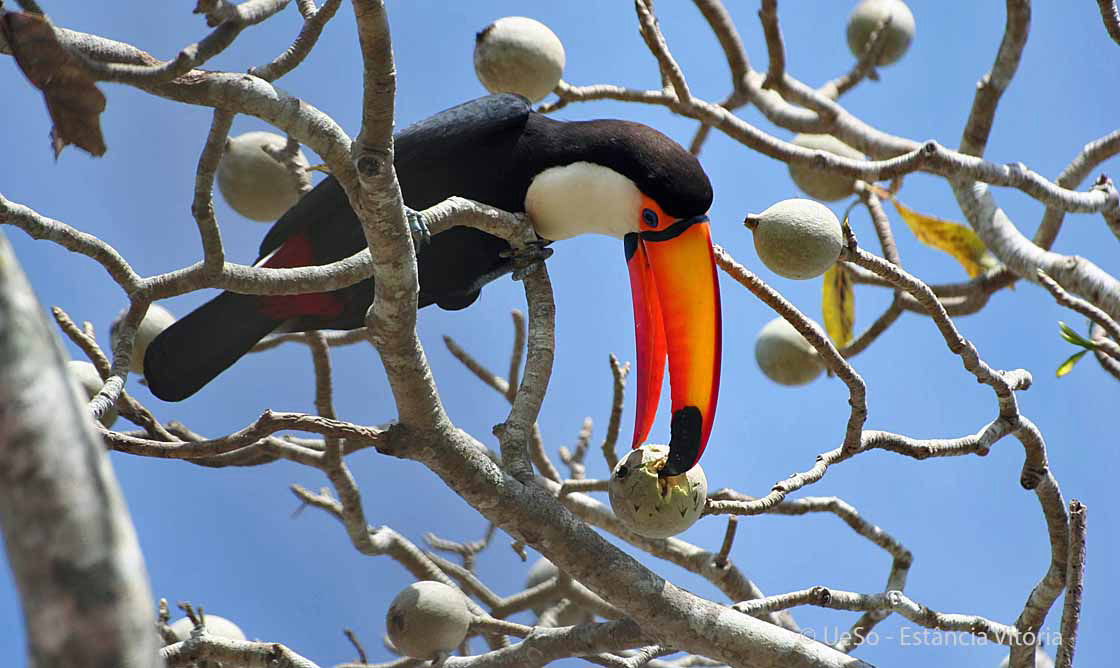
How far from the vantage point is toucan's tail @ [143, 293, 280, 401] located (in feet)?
14.3

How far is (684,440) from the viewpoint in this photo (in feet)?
10.5

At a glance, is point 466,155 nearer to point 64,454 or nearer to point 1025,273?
point 1025,273

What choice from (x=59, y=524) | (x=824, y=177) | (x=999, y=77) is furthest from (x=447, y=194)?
(x=59, y=524)

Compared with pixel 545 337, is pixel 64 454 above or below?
below

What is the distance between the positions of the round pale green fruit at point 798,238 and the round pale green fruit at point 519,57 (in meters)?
1.57

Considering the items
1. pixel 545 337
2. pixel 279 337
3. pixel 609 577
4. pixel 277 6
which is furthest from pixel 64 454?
pixel 279 337

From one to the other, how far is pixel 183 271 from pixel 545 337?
1.06 metres

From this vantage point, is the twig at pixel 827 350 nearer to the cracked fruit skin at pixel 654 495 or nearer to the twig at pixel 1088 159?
the cracked fruit skin at pixel 654 495

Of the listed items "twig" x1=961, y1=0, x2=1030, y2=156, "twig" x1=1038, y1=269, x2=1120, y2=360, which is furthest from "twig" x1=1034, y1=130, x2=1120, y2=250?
"twig" x1=1038, y1=269, x2=1120, y2=360

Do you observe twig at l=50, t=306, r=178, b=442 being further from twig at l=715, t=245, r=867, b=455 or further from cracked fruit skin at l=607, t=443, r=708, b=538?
twig at l=715, t=245, r=867, b=455

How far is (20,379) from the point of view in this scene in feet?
3.14

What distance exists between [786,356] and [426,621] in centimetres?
206

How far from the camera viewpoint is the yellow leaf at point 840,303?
459 cm

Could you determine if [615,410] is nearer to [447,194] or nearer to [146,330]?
[447,194]
